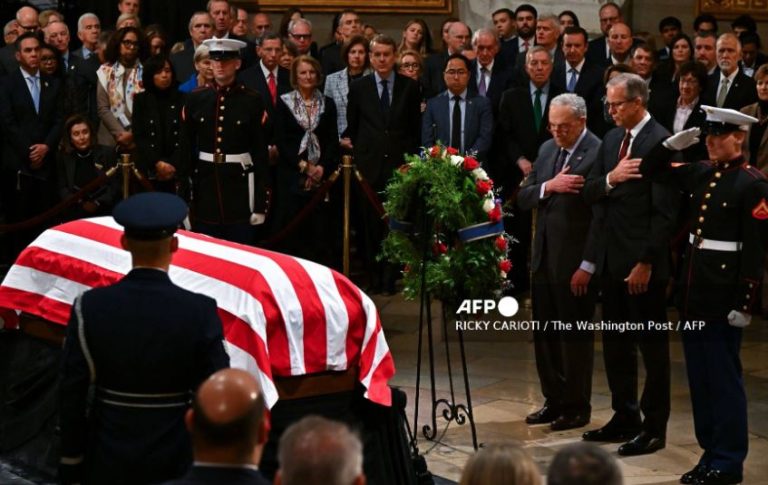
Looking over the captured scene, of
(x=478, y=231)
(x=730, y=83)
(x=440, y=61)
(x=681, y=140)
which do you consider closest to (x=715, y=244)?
(x=681, y=140)

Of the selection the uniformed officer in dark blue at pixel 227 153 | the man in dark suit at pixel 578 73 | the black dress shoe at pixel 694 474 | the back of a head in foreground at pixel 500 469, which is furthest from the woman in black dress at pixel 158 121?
the back of a head in foreground at pixel 500 469

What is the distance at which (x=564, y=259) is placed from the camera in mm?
7414

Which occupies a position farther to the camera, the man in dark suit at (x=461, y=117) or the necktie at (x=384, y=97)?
the necktie at (x=384, y=97)

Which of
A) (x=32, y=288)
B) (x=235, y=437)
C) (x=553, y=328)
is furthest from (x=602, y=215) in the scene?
(x=235, y=437)

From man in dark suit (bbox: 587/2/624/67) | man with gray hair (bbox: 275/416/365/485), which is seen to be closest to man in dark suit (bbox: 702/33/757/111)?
man in dark suit (bbox: 587/2/624/67)

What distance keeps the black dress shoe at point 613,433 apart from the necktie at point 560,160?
1.32m

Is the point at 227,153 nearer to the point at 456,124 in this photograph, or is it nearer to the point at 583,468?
the point at 456,124

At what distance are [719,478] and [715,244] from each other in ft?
3.45

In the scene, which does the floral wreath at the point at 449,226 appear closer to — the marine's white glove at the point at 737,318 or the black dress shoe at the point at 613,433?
the black dress shoe at the point at 613,433

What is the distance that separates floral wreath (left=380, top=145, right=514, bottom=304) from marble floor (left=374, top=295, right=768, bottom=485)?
784 millimetres

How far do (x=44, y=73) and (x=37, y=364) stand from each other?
4.12 m

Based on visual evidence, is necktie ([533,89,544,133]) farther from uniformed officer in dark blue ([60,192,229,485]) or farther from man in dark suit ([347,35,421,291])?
uniformed officer in dark blue ([60,192,229,485])

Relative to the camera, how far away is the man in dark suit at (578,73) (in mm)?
10320

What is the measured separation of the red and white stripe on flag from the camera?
5641mm
